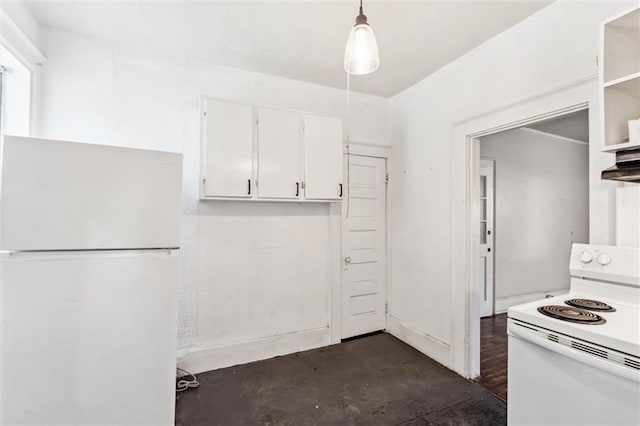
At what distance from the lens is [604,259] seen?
156cm

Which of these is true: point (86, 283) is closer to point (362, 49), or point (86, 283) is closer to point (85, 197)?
point (85, 197)

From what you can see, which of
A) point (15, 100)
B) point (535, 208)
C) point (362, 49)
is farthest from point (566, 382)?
point (535, 208)

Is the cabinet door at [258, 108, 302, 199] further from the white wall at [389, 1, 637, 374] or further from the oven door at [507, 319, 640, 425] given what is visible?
the oven door at [507, 319, 640, 425]

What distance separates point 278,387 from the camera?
7.73 ft

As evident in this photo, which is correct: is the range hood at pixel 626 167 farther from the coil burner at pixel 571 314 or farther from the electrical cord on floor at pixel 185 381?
the electrical cord on floor at pixel 185 381

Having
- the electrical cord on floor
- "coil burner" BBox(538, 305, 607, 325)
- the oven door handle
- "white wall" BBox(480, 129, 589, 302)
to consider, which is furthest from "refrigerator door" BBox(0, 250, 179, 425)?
"white wall" BBox(480, 129, 589, 302)

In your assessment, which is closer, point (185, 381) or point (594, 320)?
point (594, 320)

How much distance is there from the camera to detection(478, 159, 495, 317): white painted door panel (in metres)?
3.86

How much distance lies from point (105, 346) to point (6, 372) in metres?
0.37

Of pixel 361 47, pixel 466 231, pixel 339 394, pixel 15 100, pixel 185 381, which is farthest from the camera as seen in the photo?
pixel 466 231

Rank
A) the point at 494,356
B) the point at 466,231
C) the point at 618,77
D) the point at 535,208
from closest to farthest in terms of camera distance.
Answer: the point at 618,77
the point at 466,231
the point at 494,356
the point at 535,208

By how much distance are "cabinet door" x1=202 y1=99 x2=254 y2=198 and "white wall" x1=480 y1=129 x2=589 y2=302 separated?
2.97 meters

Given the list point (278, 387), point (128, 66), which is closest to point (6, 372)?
point (278, 387)

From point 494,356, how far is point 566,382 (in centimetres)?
187
